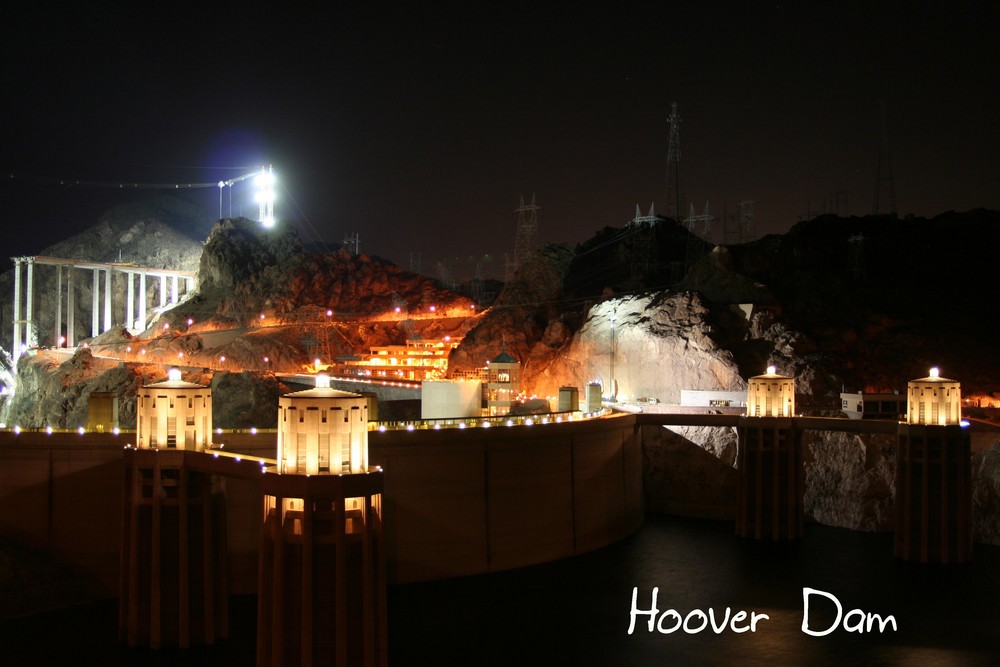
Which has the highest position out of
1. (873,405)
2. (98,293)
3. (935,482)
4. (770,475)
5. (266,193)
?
(266,193)

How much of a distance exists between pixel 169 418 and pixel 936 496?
39.4 m

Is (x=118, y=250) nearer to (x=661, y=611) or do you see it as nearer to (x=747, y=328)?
(x=747, y=328)

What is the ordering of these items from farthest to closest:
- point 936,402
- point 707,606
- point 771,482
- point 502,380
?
point 502,380 < point 771,482 < point 936,402 < point 707,606

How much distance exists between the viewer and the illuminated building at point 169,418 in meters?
34.4

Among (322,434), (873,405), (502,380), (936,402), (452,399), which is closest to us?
(322,434)

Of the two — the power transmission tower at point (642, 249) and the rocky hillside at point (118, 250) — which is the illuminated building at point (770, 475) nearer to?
the power transmission tower at point (642, 249)

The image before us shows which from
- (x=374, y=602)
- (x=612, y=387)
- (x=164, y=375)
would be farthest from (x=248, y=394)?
(x=374, y=602)

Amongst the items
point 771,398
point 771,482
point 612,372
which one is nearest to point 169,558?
point 771,482

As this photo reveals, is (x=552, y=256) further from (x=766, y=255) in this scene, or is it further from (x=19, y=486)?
(x=19, y=486)

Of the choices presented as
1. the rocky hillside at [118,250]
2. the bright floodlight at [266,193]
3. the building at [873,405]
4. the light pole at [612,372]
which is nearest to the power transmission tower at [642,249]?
the light pole at [612,372]

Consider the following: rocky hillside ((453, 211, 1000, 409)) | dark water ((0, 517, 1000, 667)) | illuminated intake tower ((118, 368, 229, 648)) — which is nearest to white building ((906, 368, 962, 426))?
dark water ((0, 517, 1000, 667))

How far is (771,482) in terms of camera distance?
53844 mm

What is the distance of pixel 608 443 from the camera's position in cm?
5253

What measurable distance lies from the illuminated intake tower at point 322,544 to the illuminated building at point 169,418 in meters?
8.26
